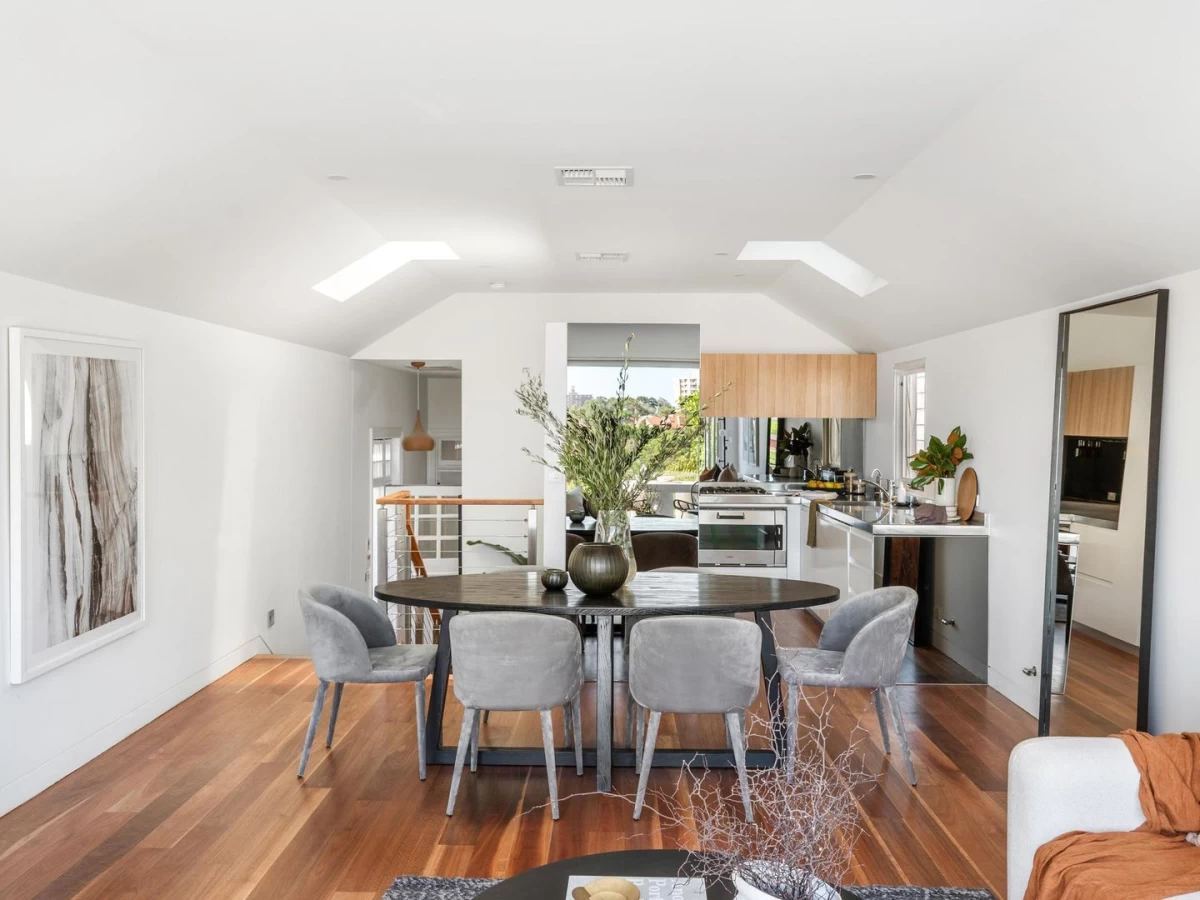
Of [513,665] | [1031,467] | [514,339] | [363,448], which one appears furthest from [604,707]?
[363,448]

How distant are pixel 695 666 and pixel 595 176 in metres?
2.24

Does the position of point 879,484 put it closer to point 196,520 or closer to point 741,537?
point 741,537

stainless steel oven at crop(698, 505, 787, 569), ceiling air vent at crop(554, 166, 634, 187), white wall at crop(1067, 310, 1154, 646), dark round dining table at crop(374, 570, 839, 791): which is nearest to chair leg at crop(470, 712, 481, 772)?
dark round dining table at crop(374, 570, 839, 791)

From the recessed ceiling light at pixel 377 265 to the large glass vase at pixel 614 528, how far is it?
9.86ft

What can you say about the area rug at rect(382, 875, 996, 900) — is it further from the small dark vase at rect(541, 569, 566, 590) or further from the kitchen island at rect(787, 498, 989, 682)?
the kitchen island at rect(787, 498, 989, 682)

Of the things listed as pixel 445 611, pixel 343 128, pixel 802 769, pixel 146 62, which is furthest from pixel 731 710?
pixel 146 62

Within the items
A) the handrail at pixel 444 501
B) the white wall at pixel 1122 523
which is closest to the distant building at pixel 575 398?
the handrail at pixel 444 501

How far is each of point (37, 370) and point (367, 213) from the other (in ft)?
6.30

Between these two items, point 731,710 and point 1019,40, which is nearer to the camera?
point 1019,40

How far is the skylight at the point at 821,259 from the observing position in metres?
6.46

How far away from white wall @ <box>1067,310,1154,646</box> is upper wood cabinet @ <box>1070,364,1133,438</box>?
37 millimetres

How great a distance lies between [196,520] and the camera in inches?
213

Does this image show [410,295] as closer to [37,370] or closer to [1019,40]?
[37,370]

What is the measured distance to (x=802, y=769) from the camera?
2.02m
